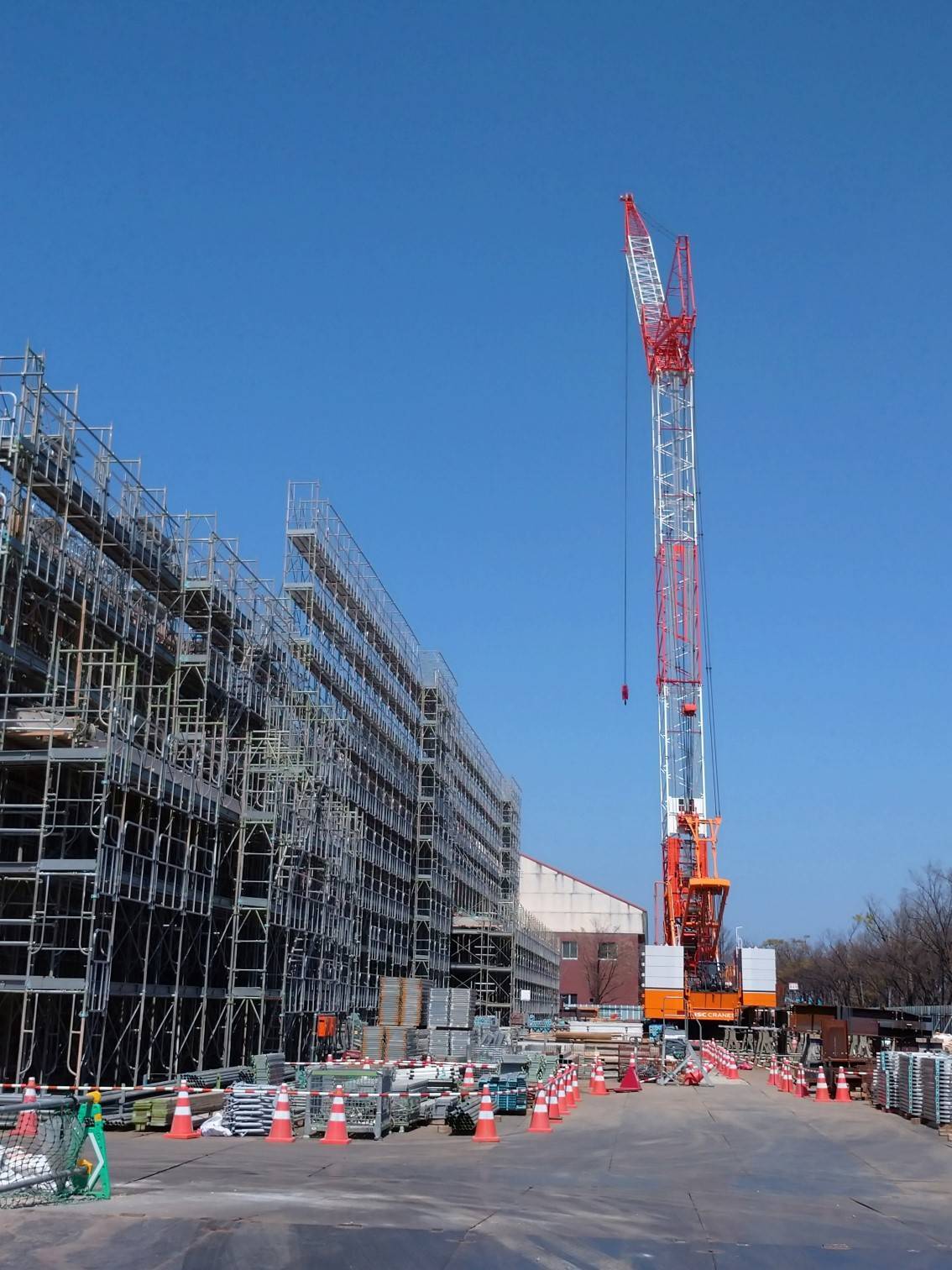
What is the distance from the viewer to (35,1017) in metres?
27.4

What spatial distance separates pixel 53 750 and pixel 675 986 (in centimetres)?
3301

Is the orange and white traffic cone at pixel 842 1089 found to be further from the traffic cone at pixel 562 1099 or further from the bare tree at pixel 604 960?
the bare tree at pixel 604 960

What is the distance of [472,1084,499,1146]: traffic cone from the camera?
21156 mm

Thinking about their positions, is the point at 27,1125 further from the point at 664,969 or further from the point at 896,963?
the point at 896,963

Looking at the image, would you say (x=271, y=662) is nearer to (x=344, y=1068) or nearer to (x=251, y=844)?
(x=251, y=844)

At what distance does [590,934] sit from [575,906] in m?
2.88

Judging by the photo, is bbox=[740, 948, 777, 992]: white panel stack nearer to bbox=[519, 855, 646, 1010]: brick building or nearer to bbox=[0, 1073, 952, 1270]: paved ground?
bbox=[0, 1073, 952, 1270]: paved ground

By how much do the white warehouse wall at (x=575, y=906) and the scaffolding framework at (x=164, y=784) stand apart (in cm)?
6782

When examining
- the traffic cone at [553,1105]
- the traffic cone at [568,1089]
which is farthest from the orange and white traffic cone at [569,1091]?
the traffic cone at [553,1105]

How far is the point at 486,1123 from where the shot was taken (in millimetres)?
21234

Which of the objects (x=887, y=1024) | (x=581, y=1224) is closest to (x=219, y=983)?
(x=887, y=1024)

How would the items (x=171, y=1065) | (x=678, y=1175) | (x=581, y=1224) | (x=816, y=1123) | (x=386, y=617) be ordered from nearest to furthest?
(x=581, y=1224) < (x=678, y=1175) < (x=816, y=1123) < (x=171, y=1065) < (x=386, y=617)

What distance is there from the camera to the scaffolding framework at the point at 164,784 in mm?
28203

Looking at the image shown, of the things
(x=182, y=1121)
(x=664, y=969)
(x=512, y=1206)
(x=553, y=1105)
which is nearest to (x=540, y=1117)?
(x=553, y=1105)
